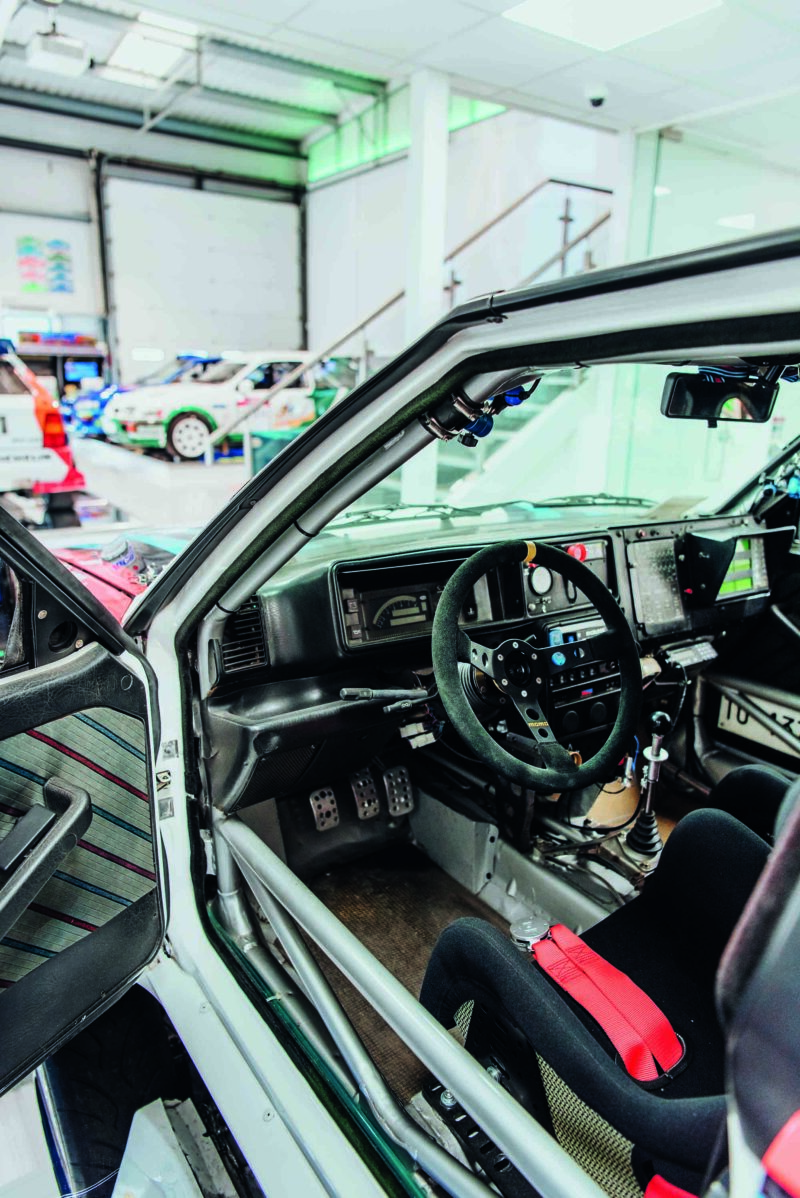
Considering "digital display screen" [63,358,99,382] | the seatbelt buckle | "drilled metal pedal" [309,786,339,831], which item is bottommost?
"drilled metal pedal" [309,786,339,831]

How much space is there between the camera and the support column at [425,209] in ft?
20.1

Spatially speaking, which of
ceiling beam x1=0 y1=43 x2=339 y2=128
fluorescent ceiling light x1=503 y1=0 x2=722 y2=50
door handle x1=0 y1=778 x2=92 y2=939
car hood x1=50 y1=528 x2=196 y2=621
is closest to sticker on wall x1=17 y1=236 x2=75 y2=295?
ceiling beam x1=0 y1=43 x2=339 y2=128

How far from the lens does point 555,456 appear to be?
24.3 feet

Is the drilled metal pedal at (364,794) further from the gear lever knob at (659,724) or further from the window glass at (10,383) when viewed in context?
the window glass at (10,383)

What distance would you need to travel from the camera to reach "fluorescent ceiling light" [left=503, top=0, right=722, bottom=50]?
4.64 metres

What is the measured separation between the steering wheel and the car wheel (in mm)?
9113

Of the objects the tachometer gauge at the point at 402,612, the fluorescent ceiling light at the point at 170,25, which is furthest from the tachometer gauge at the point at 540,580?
the fluorescent ceiling light at the point at 170,25

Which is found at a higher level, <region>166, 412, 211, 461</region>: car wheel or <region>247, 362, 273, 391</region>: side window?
<region>247, 362, 273, 391</region>: side window

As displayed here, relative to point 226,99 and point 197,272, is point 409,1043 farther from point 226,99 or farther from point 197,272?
point 197,272

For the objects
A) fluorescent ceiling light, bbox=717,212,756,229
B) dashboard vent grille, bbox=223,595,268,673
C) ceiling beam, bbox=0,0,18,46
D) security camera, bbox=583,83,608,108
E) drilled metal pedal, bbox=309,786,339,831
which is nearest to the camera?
dashboard vent grille, bbox=223,595,268,673

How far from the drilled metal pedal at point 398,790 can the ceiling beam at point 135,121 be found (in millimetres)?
15990

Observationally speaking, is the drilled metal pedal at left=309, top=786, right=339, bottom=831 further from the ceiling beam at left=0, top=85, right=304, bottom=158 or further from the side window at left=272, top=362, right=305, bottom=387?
the ceiling beam at left=0, top=85, right=304, bottom=158

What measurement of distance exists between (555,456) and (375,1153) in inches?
266

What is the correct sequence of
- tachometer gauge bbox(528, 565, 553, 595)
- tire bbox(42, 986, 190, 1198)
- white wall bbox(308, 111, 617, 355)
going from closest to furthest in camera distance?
tire bbox(42, 986, 190, 1198) < tachometer gauge bbox(528, 565, 553, 595) < white wall bbox(308, 111, 617, 355)
